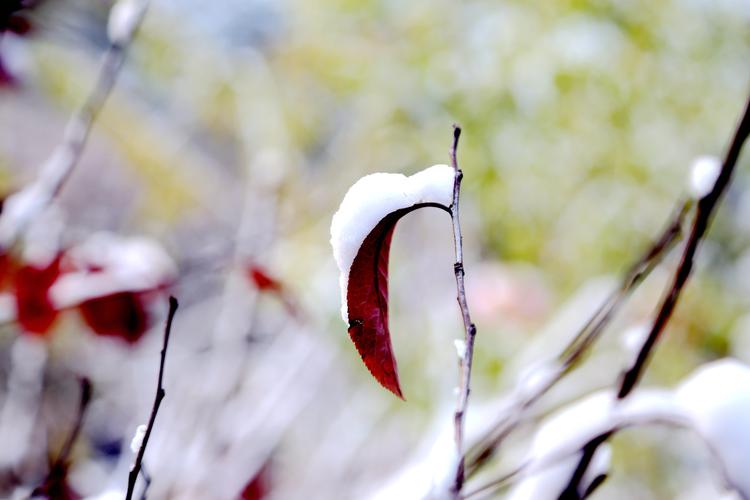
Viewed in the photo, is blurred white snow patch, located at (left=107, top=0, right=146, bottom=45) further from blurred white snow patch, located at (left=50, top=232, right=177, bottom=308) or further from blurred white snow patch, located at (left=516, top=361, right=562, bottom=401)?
blurred white snow patch, located at (left=516, top=361, right=562, bottom=401)

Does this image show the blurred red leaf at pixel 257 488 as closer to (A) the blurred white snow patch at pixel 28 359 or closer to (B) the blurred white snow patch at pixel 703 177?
(A) the blurred white snow patch at pixel 28 359

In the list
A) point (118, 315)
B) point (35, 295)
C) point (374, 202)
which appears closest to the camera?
point (374, 202)

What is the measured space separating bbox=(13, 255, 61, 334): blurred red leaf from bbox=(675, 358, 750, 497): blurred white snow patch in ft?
2.37

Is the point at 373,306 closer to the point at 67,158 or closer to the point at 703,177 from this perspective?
the point at 703,177

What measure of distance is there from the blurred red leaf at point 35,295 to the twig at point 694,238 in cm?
67

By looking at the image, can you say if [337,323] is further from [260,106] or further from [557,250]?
[260,106]

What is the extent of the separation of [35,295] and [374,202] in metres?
0.64

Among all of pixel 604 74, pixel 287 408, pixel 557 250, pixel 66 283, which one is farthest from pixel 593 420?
pixel 557 250

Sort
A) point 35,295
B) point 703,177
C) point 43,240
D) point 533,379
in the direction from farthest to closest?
point 43,240, point 35,295, point 533,379, point 703,177

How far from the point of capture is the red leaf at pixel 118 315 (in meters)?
0.81

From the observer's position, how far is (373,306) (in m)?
0.27

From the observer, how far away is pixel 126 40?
22.0 inches

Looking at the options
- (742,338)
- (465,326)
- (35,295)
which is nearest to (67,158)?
(35,295)

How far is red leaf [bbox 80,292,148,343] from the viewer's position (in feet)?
2.65
